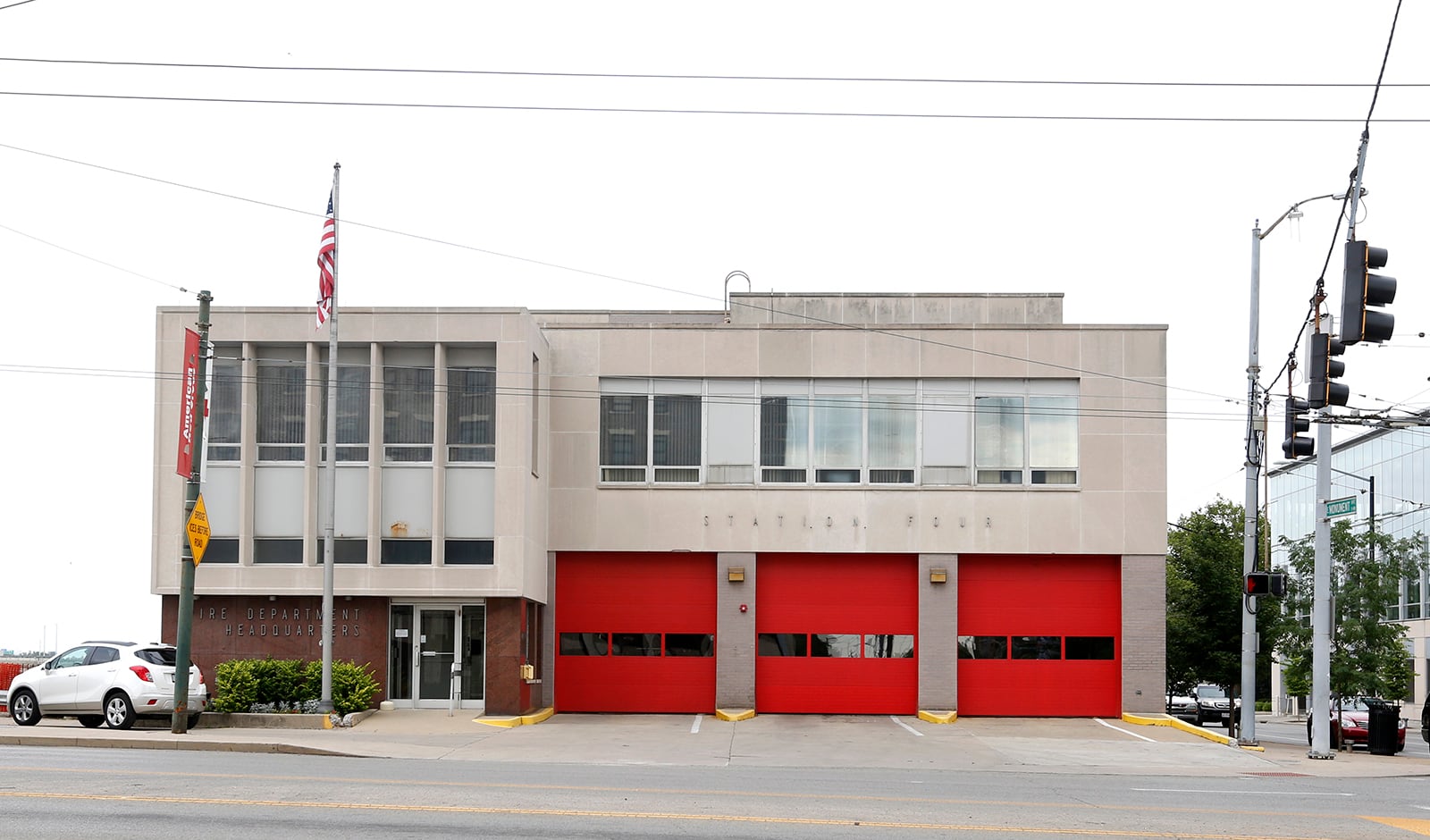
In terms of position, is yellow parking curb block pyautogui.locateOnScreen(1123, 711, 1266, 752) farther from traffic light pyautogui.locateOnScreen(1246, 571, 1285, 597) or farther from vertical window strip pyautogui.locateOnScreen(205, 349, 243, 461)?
vertical window strip pyautogui.locateOnScreen(205, 349, 243, 461)

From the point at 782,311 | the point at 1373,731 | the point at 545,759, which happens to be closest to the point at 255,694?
the point at 545,759

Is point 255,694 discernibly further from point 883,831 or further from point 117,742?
point 883,831

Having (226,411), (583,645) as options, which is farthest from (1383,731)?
(226,411)

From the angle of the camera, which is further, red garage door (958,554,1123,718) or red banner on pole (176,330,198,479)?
red garage door (958,554,1123,718)

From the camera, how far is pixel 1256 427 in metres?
27.8

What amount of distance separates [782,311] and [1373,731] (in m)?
15.7

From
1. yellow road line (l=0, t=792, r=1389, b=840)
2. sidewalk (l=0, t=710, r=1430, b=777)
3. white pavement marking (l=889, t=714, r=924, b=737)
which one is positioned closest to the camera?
yellow road line (l=0, t=792, r=1389, b=840)

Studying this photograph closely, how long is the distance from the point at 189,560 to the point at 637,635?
11.2 meters

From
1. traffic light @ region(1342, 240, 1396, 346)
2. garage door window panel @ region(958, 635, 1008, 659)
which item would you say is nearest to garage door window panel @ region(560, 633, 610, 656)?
garage door window panel @ region(958, 635, 1008, 659)

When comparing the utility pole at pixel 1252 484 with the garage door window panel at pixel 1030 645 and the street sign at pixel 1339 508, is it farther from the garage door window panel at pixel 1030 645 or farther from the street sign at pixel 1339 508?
the garage door window panel at pixel 1030 645

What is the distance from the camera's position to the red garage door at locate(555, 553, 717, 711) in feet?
108

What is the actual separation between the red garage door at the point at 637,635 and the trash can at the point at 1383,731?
45.4ft

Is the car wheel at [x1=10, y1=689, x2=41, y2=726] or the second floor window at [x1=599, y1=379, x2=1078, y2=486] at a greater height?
the second floor window at [x1=599, y1=379, x2=1078, y2=486]

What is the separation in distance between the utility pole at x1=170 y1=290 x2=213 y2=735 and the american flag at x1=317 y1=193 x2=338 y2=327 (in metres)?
2.26
